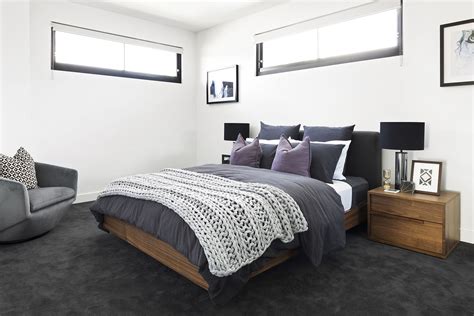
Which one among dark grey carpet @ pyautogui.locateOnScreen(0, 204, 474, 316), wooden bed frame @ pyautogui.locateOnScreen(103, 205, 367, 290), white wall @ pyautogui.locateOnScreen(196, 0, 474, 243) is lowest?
dark grey carpet @ pyautogui.locateOnScreen(0, 204, 474, 316)

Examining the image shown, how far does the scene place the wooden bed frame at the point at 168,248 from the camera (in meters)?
2.10

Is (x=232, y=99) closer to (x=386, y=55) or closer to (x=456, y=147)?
(x=386, y=55)

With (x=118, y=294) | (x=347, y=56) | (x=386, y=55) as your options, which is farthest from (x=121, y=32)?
(x=118, y=294)

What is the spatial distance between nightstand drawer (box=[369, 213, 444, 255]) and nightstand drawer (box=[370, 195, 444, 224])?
39 millimetres

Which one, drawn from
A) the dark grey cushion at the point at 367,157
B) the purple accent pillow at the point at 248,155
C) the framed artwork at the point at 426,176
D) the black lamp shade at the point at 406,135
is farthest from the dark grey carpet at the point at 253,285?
the purple accent pillow at the point at 248,155

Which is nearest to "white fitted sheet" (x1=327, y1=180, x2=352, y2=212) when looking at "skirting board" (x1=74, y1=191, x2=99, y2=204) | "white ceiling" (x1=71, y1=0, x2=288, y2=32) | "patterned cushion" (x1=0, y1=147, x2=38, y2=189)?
"white ceiling" (x1=71, y1=0, x2=288, y2=32)

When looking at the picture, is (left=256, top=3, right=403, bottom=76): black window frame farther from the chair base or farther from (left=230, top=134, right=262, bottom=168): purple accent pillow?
the chair base

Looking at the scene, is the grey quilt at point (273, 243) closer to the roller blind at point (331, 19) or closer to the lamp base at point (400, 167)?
the lamp base at point (400, 167)

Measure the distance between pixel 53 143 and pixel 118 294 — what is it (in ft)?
9.45

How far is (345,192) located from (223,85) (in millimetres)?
2960

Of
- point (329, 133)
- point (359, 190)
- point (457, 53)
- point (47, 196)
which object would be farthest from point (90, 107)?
point (457, 53)

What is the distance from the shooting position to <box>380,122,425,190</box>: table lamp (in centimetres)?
287

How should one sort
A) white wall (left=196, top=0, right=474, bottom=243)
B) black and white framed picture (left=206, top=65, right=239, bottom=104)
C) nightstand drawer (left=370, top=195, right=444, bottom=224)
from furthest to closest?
black and white framed picture (left=206, top=65, right=239, bottom=104) → white wall (left=196, top=0, right=474, bottom=243) → nightstand drawer (left=370, top=195, right=444, bottom=224)

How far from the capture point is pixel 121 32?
4.73 metres
